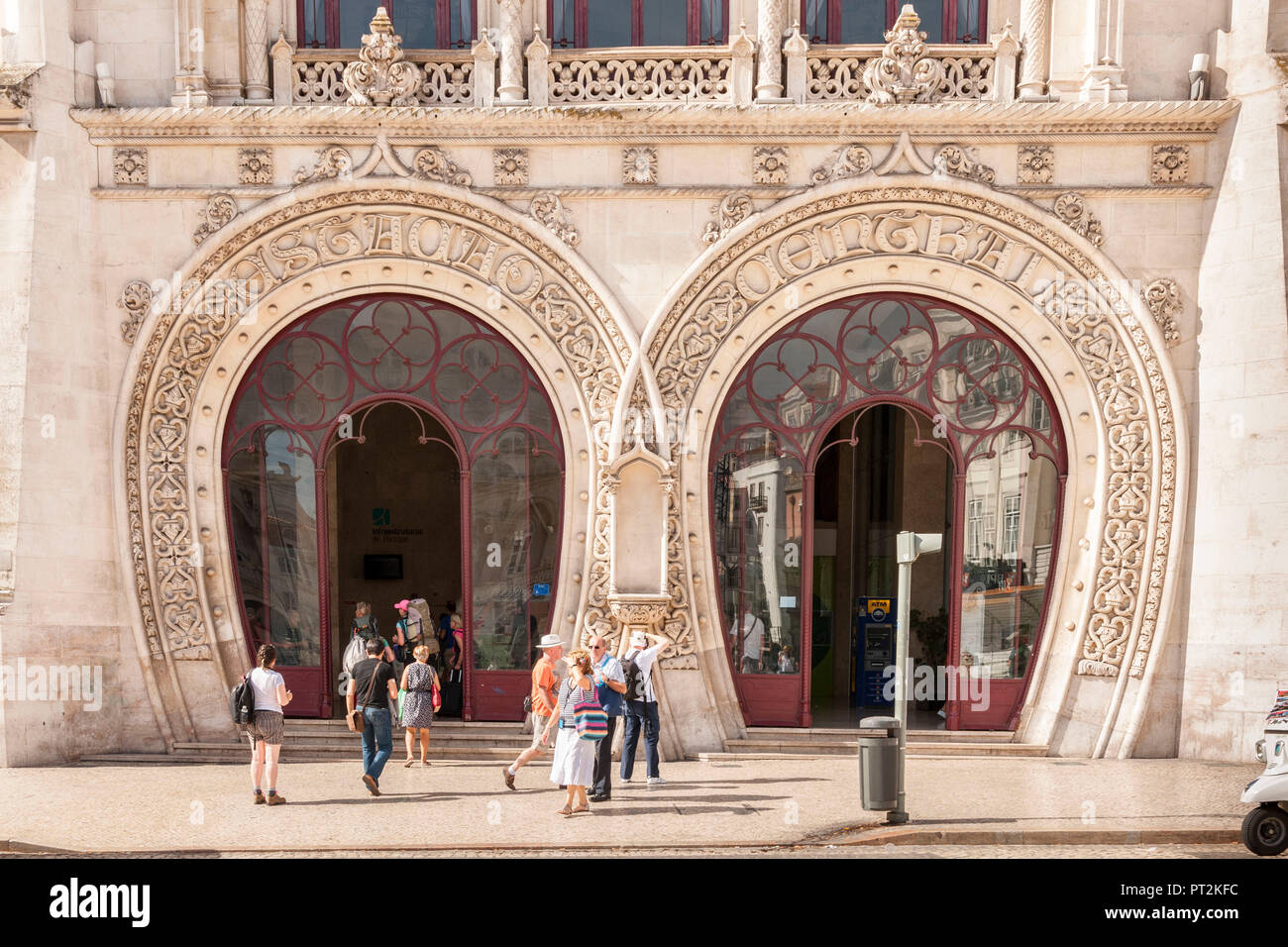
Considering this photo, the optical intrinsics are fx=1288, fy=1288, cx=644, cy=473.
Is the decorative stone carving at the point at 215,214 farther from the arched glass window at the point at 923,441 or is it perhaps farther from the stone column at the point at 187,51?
the arched glass window at the point at 923,441

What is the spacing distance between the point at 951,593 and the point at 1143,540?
2072 millimetres

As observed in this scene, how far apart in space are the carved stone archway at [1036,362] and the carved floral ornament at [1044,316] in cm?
1

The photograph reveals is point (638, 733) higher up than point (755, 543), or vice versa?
point (755, 543)

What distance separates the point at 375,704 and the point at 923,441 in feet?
21.3

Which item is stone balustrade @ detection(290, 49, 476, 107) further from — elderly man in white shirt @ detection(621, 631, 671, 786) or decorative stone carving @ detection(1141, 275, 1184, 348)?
decorative stone carving @ detection(1141, 275, 1184, 348)

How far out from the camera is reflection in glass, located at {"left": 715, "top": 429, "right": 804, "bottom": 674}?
1406 centimetres

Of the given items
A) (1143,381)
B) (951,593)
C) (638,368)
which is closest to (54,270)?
(638,368)

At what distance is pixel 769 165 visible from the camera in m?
13.5

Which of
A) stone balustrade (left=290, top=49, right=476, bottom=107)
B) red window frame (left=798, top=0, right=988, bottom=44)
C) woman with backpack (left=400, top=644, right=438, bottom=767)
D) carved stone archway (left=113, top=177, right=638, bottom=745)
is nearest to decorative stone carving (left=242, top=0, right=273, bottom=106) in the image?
stone balustrade (left=290, top=49, right=476, bottom=107)

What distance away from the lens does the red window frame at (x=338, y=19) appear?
1404 cm

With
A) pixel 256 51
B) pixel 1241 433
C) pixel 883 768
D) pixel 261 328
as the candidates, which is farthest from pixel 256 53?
pixel 1241 433

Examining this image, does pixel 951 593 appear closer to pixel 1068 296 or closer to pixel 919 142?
pixel 1068 296

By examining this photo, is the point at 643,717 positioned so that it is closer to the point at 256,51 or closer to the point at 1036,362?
the point at 1036,362

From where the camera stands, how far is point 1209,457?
43.1ft
